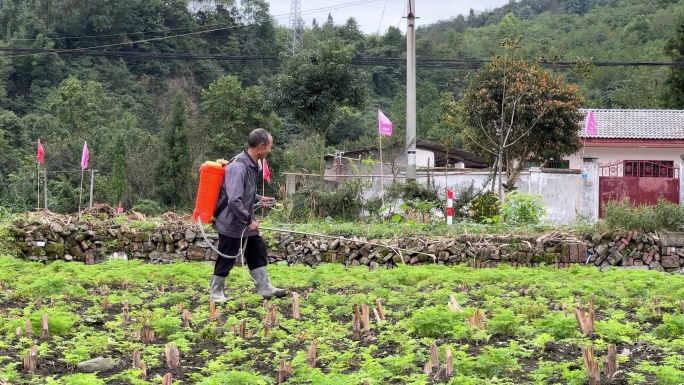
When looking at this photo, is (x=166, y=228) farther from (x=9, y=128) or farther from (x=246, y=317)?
(x=9, y=128)

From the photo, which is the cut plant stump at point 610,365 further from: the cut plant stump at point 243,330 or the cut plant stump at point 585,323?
the cut plant stump at point 243,330

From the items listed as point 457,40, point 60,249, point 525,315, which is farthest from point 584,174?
point 457,40

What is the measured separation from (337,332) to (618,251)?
955cm

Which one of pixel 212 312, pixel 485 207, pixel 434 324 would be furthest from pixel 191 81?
pixel 434 324

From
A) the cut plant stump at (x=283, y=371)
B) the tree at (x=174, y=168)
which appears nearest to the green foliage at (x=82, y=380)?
the cut plant stump at (x=283, y=371)

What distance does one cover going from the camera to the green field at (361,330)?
222 inches

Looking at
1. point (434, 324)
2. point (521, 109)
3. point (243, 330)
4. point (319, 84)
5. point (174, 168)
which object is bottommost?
point (174, 168)

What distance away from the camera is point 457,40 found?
7062 cm

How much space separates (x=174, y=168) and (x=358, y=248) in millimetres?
28948

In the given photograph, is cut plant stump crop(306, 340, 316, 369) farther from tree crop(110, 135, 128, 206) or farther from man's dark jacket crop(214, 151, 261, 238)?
tree crop(110, 135, 128, 206)

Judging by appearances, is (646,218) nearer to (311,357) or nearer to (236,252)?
(236,252)

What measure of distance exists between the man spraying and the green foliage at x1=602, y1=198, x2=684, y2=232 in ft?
27.1

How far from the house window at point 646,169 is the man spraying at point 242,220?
24.2 m

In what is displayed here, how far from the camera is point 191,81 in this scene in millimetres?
70188
